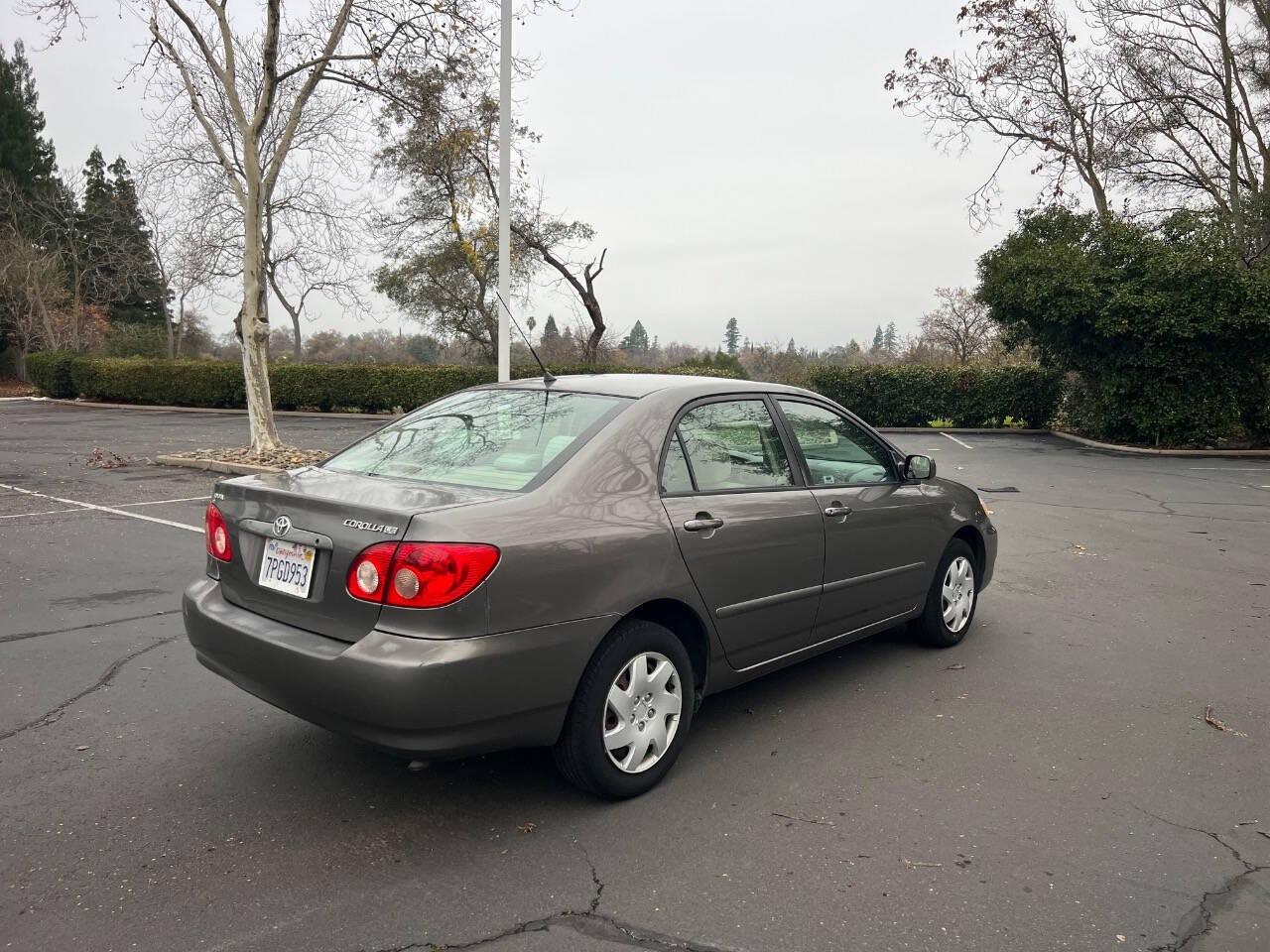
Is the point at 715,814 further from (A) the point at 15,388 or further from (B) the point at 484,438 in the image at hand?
(A) the point at 15,388

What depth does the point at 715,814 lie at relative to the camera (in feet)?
10.7

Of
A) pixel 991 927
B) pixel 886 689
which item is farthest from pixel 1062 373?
pixel 991 927

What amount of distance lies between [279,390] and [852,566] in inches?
1159

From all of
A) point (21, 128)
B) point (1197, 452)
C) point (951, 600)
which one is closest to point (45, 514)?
point (951, 600)

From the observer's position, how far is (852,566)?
4438 mm

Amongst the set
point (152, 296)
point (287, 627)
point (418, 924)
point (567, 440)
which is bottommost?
point (418, 924)

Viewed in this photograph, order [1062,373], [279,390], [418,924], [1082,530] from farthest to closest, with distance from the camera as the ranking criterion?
[279,390]
[1062,373]
[1082,530]
[418,924]

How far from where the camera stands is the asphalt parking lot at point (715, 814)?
2.60m

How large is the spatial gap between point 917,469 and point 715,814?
8.21 feet

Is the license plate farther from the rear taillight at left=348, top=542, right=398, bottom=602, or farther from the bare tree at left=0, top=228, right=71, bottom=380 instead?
the bare tree at left=0, top=228, right=71, bottom=380

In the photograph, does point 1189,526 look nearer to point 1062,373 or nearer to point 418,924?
point 418,924

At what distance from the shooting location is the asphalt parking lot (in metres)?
2.60

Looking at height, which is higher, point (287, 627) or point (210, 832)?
point (287, 627)

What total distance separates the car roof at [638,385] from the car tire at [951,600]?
1.66 m
